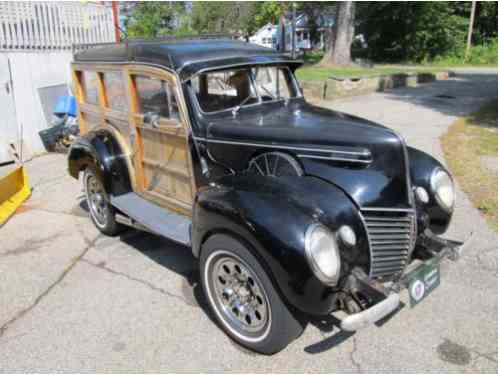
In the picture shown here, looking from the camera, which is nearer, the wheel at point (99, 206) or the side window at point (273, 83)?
the side window at point (273, 83)

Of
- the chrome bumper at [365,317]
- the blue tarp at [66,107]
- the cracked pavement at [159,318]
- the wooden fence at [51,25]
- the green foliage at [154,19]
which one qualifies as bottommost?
the cracked pavement at [159,318]

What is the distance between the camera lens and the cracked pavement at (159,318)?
115 inches

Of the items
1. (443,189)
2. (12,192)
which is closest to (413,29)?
(12,192)

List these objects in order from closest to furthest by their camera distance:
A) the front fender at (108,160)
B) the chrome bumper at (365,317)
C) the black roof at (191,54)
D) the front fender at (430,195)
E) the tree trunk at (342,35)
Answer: the chrome bumper at (365,317)
the front fender at (430,195)
the black roof at (191,54)
the front fender at (108,160)
the tree trunk at (342,35)

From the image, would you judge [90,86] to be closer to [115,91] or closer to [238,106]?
[115,91]

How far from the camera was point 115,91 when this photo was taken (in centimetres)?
455

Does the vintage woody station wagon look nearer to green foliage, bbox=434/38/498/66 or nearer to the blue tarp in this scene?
the blue tarp

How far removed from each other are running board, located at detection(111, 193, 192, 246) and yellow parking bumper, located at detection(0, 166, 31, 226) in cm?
202

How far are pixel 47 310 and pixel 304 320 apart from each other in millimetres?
2177

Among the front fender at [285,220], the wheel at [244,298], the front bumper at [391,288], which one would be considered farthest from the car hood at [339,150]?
the wheel at [244,298]

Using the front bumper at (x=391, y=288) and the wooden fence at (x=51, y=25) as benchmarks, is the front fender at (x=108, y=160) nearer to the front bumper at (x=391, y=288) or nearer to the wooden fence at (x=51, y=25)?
the front bumper at (x=391, y=288)

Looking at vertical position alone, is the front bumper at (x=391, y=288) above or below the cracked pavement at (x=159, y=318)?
above

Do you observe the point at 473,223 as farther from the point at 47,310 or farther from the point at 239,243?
the point at 47,310

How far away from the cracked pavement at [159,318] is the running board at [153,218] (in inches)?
19.3
